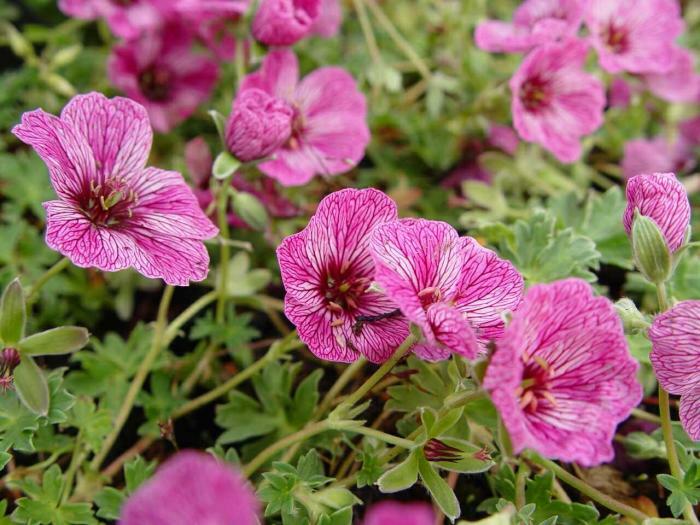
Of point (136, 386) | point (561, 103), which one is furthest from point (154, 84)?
point (561, 103)

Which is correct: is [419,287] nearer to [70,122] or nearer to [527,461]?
[527,461]

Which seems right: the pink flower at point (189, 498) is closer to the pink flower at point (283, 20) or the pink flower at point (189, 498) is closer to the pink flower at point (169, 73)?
the pink flower at point (283, 20)

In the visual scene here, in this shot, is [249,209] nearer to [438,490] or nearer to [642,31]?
[438,490]

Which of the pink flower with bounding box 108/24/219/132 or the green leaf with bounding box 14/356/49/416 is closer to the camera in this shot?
the green leaf with bounding box 14/356/49/416

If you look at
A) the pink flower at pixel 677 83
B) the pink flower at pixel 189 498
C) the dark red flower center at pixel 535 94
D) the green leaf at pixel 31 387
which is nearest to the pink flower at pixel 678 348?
the pink flower at pixel 189 498

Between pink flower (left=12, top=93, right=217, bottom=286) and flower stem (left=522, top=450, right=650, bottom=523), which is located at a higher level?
pink flower (left=12, top=93, right=217, bottom=286)

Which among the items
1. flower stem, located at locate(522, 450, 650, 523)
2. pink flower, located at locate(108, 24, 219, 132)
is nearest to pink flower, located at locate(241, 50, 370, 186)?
pink flower, located at locate(108, 24, 219, 132)

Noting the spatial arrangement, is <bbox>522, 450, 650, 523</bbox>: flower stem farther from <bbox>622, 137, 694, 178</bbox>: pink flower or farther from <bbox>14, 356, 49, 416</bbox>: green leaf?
<bbox>622, 137, 694, 178</bbox>: pink flower

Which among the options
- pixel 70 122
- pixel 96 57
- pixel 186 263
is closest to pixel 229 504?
pixel 186 263
